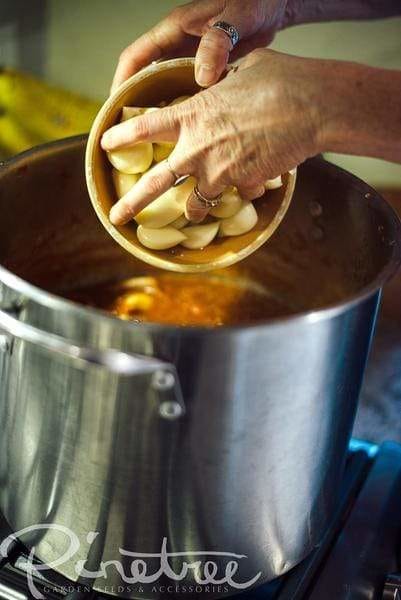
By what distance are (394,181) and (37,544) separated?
0.79 metres

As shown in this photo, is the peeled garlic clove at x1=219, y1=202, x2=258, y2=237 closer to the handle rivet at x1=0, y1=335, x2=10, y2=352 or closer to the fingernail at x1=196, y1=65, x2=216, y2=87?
the fingernail at x1=196, y1=65, x2=216, y2=87

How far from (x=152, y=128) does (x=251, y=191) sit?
0.35 feet

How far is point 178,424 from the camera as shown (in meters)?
0.53

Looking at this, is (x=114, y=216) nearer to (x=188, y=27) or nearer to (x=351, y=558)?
(x=188, y=27)

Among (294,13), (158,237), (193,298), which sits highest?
(294,13)

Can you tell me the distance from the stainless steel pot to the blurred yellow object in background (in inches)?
21.0

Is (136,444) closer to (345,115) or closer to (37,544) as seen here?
(37,544)

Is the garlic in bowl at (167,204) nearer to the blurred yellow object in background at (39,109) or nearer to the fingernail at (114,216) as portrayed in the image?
the fingernail at (114,216)

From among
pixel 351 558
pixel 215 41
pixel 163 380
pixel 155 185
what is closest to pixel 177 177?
pixel 155 185

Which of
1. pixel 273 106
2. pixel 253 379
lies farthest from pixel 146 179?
pixel 253 379

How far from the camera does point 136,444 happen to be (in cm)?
55

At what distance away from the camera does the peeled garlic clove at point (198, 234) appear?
0.77 m

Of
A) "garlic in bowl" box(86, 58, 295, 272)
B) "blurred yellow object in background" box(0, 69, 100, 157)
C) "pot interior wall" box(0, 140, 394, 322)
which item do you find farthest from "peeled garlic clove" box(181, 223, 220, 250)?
"blurred yellow object in background" box(0, 69, 100, 157)

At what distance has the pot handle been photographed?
499 millimetres
